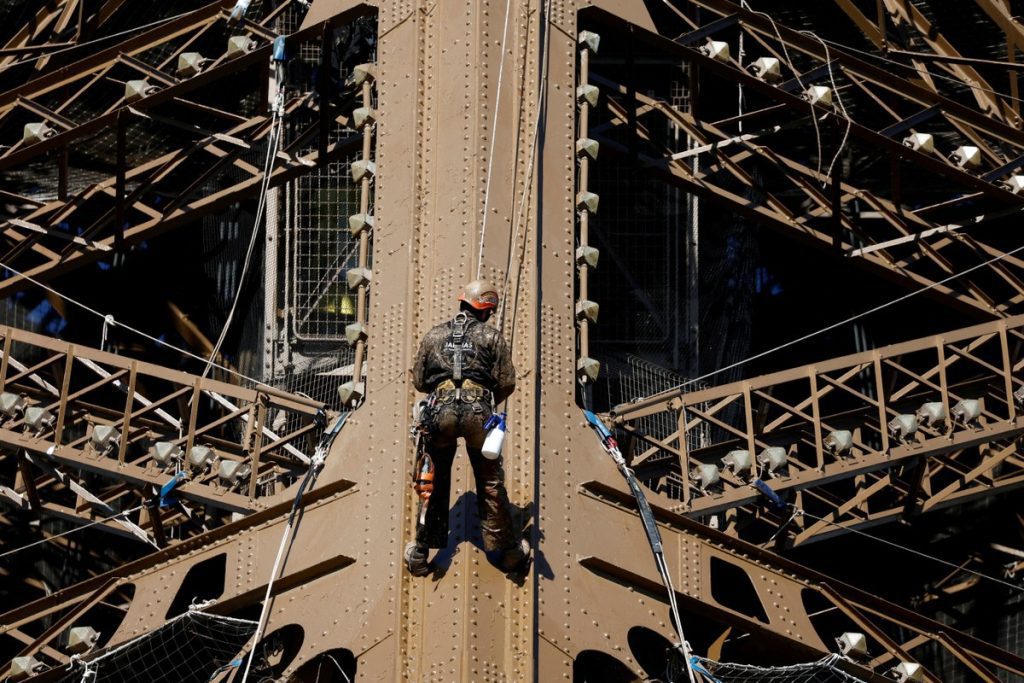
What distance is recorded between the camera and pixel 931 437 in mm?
24656

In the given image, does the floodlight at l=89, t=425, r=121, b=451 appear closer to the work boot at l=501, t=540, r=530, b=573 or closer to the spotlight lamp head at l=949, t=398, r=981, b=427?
the work boot at l=501, t=540, r=530, b=573

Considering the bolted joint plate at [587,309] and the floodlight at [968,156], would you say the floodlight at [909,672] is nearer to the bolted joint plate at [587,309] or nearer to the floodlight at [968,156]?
the bolted joint plate at [587,309]

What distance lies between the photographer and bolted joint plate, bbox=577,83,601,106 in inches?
930

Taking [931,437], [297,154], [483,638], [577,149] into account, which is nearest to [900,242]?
[931,437]

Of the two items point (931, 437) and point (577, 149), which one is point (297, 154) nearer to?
point (577, 149)

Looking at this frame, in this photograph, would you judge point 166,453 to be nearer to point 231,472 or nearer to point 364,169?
point 231,472

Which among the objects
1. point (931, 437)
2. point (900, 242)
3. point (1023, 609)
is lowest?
point (1023, 609)

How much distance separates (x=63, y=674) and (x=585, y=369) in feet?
17.0

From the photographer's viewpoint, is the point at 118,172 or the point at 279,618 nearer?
the point at 279,618

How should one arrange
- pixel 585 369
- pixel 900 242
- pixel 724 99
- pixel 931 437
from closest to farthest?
pixel 585 369
pixel 931 437
pixel 900 242
pixel 724 99

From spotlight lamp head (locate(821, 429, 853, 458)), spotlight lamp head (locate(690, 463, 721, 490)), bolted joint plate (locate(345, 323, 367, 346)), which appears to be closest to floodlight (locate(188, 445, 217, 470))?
bolted joint plate (locate(345, 323, 367, 346))

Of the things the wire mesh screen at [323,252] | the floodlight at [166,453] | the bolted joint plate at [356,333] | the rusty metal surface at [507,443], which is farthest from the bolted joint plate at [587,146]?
the wire mesh screen at [323,252]

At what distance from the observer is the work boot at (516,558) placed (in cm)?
2078

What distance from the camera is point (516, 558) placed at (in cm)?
2081
